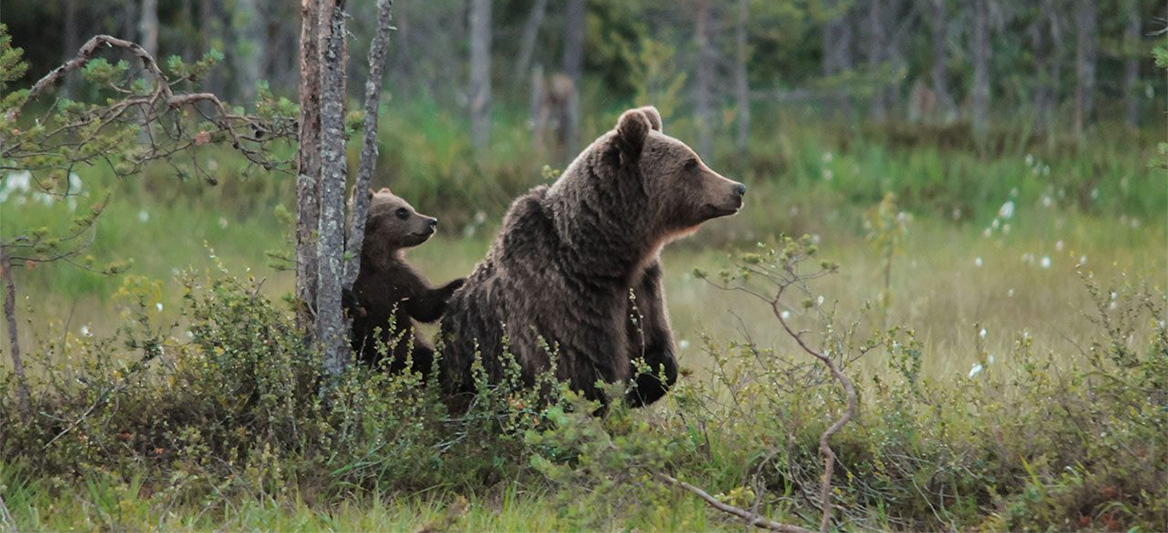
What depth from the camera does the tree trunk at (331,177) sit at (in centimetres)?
516

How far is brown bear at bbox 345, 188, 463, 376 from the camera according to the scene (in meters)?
5.67

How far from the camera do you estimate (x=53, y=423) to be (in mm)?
5141

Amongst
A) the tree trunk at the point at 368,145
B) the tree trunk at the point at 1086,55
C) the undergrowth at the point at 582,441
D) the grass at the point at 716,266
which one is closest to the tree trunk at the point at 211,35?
the grass at the point at 716,266

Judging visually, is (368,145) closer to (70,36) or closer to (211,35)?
(211,35)

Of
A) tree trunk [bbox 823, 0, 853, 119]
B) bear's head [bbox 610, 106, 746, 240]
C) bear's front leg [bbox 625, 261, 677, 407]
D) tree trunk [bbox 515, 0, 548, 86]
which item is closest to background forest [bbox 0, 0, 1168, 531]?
bear's front leg [bbox 625, 261, 677, 407]

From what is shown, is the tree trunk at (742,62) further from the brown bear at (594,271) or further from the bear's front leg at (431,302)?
the brown bear at (594,271)

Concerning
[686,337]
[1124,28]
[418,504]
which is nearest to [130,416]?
[418,504]

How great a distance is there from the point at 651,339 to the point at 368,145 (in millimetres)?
1423

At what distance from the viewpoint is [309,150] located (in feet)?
17.4

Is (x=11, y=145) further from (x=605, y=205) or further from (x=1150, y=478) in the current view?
(x=1150, y=478)

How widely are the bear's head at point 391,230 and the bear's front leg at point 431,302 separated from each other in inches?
9.4

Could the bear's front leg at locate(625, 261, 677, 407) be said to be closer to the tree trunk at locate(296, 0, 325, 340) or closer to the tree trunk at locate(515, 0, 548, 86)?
the tree trunk at locate(296, 0, 325, 340)

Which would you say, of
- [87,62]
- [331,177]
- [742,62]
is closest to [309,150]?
[331,177]

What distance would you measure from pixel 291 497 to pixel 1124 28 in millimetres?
16950
